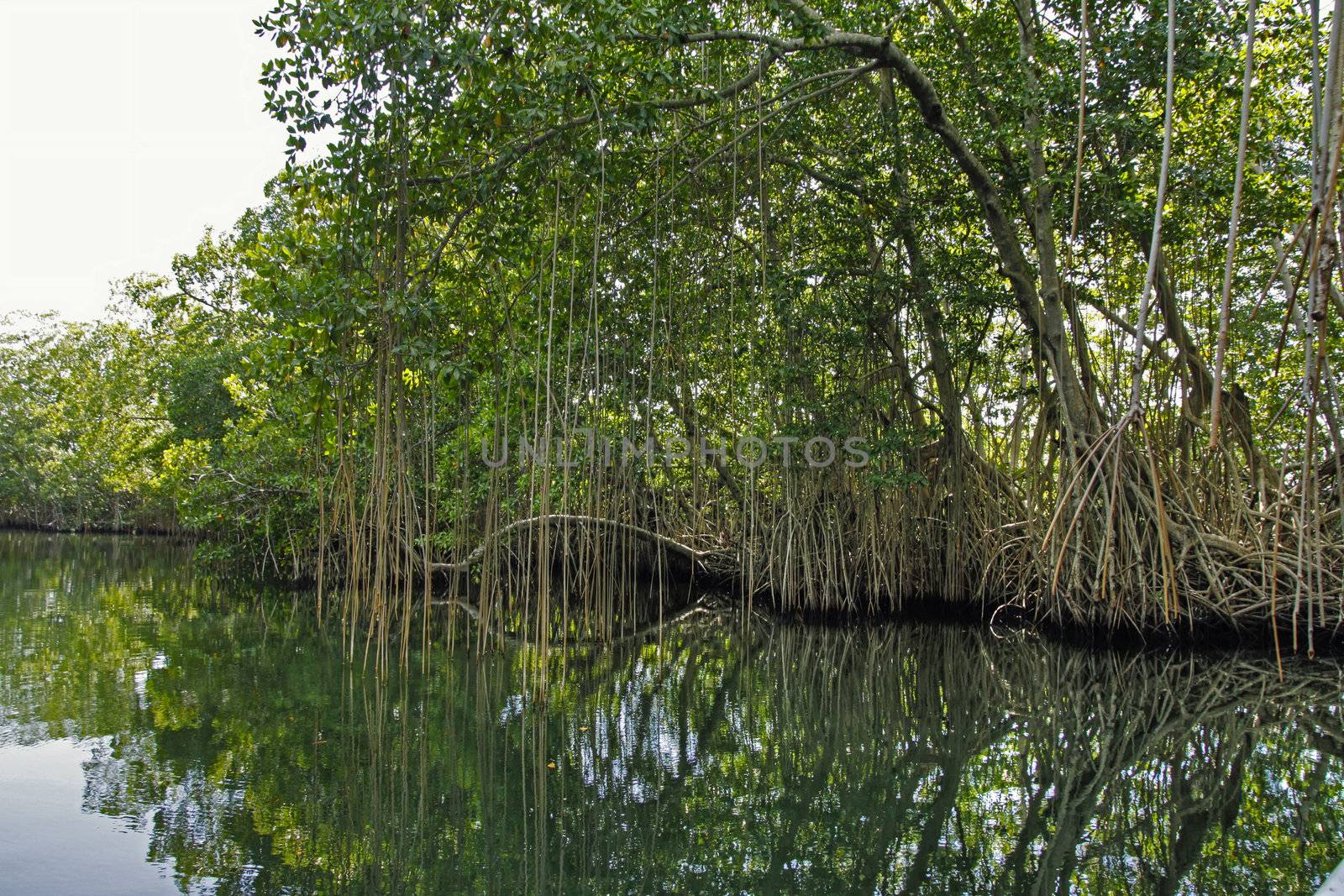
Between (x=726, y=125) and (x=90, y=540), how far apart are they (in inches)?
770

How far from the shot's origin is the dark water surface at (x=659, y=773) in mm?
2531

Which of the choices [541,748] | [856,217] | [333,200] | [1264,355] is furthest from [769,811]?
[1264,355]

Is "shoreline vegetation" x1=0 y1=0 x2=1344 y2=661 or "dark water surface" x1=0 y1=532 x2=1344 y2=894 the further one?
"shoreline vegetation" x1=0 y1=0 x2=1344 y2=661

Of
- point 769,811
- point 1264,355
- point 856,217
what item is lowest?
point 769,811

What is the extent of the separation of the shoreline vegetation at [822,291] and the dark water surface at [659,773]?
1.92 ft

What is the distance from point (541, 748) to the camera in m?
3.70

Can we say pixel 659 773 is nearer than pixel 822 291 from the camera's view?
Yes

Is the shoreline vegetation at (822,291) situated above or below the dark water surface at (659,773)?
above

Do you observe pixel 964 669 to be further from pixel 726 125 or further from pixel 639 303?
pixel 726 125

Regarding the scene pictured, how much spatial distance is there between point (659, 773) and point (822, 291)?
4.48m

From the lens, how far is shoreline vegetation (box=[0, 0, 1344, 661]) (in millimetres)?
4438

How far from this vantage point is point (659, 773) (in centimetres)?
343

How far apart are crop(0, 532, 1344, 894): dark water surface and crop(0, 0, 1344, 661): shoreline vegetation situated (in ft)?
1.92

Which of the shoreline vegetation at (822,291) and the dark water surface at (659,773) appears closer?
the dark water surface at (659,773)
